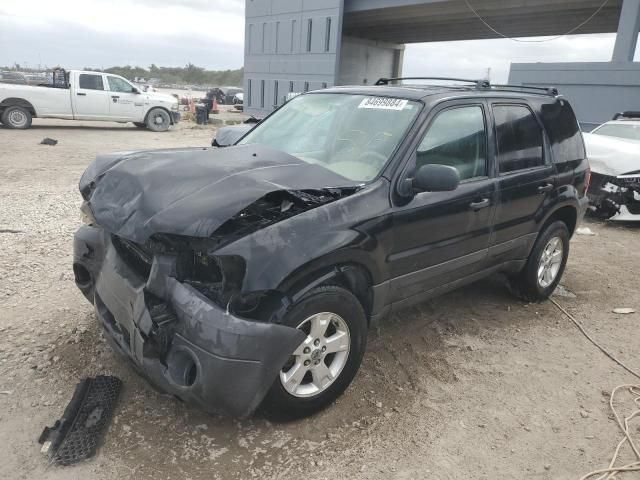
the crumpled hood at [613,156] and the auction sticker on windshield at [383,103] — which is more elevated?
the auction sticker on windshield at [383,103]

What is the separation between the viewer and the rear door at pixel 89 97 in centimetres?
1591

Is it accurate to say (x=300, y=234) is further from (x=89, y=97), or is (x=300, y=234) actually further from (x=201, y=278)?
(x=89, y=97)

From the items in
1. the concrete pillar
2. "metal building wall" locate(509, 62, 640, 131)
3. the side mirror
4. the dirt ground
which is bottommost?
the dirt ground

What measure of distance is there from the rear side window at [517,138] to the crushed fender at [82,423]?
3205 mm

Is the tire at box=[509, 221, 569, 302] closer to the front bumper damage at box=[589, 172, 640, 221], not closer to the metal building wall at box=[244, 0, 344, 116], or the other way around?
the front bumper damage at box=[589, 172, 640, 221]

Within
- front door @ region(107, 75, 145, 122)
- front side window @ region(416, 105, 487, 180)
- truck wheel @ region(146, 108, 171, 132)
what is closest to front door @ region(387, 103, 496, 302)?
front side window @ region(416, 105, 487, 180)

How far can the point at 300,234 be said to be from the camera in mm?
2619

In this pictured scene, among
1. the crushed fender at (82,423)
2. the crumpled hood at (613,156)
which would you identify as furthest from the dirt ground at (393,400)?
the crumpled hood at (613,156)

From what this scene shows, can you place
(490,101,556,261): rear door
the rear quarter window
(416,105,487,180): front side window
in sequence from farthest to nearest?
the rear quarter window, (490,101,556,261): rear door, (416,105,487,180): front side window

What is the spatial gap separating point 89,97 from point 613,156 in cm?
1481

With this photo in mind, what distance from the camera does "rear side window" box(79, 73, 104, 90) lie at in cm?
1598

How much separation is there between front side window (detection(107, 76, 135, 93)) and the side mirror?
16019mm

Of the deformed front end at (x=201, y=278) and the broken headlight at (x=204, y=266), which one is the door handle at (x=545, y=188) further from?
the broken headlight at (x=204, y=266)

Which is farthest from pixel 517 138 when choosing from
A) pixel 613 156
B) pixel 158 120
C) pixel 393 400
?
pixel 158 120
